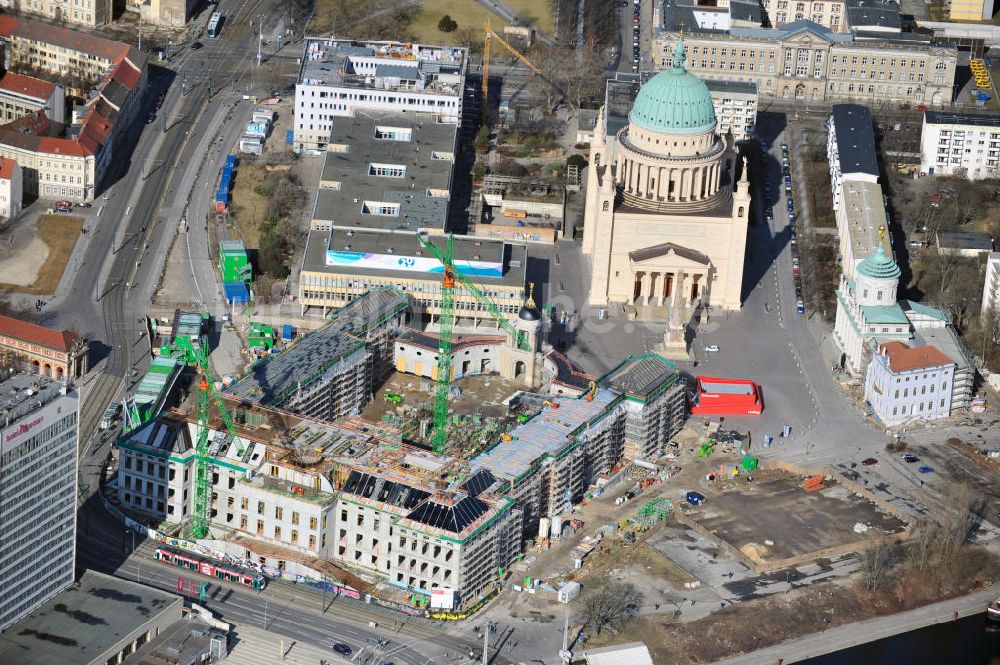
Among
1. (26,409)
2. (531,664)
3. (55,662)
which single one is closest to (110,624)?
(55,662)

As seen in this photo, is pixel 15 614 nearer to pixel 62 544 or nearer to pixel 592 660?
pixel 62 544

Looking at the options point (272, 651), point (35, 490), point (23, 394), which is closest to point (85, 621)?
point (35, 490)

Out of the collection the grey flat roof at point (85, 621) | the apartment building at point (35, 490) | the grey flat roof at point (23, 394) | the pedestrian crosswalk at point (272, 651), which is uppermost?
the grey flat roof at point (23, 394)

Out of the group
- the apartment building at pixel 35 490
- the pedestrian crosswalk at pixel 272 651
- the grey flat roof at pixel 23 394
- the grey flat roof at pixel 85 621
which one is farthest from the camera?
the pedestrian crosswalk at pixel 272 651

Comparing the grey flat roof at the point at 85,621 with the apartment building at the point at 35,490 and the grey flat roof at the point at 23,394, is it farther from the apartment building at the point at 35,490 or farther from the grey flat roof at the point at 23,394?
the grey flat roof at the point at 23,394

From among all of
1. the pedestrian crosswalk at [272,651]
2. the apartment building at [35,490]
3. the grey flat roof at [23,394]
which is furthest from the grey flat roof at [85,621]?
the grey flat roof at [23,394]

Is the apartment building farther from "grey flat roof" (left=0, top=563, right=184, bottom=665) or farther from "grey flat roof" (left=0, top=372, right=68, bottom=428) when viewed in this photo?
"grey flat roof" (left=0, top=563, right=184, bottom=665)

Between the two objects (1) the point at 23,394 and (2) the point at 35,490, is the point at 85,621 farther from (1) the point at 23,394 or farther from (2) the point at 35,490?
(1) the point at 23,394
